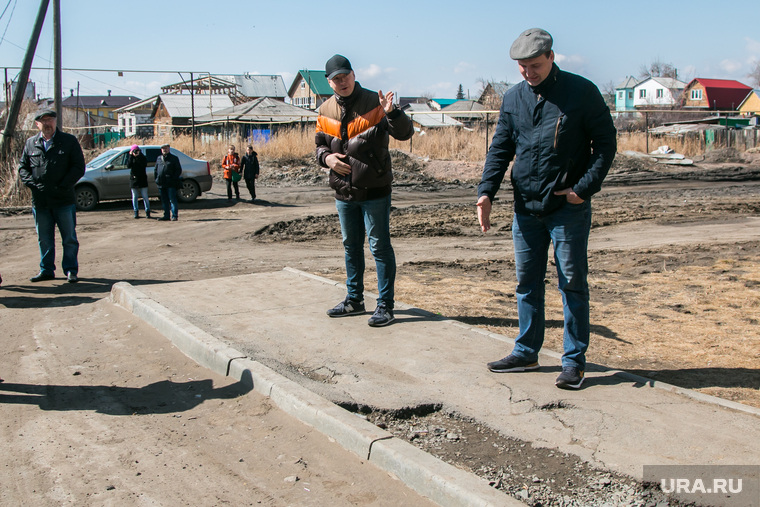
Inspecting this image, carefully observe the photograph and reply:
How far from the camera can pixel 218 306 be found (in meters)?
6.78

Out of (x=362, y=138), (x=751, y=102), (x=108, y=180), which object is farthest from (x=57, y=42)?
(x=751, y=102)


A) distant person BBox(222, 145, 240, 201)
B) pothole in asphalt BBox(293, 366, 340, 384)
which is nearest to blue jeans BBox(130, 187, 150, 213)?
distant person BBox(222, 145, 240, 201)

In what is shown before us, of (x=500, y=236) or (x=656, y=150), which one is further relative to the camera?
(x=656, y=150)

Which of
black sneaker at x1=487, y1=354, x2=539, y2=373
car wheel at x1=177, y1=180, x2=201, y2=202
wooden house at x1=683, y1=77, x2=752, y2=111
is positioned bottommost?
black sneaker at x1=487, y1=354, x2=539, y2=373

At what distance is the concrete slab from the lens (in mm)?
3570

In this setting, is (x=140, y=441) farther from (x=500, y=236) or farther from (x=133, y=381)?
(x=500, y=236)

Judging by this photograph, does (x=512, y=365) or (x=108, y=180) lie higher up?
(x=108, y=180)

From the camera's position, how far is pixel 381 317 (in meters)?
5.93

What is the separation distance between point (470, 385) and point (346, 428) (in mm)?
1055

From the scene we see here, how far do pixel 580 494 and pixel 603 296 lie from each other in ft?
15.8

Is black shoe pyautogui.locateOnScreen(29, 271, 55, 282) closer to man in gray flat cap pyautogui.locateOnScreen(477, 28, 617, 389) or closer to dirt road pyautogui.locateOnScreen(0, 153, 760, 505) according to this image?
dirt road pyautogui.locateOnScreen(0, 153, 760, 505)

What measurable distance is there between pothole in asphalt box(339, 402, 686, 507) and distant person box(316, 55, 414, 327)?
1.85 m

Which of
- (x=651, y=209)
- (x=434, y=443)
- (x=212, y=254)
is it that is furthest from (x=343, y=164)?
(x=651, y=209)

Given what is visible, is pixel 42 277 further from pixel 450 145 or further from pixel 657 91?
pixel 657 91
